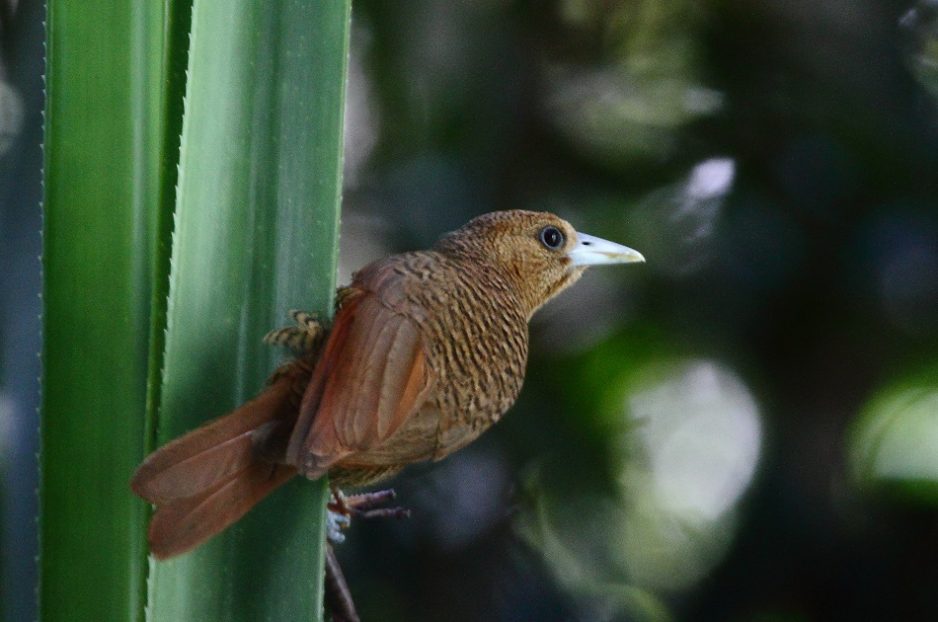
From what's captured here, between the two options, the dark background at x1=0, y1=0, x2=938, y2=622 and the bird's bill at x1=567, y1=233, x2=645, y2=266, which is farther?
the dark background at x1=0, y1=0, x2=938, y2=622

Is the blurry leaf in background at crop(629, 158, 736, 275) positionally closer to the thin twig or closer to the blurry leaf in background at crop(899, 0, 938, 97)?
the blurry leaf in background at crop(899, 0, 938, 97)

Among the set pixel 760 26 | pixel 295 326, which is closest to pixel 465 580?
pixel 760 26

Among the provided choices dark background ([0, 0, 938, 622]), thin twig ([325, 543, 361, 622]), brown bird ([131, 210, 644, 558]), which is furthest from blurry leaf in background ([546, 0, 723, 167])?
thin twig ([325, 543, 361, 622])

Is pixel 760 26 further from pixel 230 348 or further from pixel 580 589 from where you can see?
pixel 230 348

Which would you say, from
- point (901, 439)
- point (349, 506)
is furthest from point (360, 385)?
point (901, 439)

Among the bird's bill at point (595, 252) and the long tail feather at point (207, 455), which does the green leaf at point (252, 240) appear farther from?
the bird's bill at point (595, 252)

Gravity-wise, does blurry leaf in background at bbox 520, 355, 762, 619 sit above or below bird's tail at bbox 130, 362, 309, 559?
below
